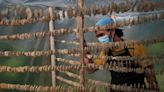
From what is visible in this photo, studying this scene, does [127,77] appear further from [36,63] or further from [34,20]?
[36,63]

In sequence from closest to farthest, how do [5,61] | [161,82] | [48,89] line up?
[48,89]
[5,61]
[161,82]

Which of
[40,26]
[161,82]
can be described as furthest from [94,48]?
[161,82]

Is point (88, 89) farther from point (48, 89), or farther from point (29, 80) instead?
point (29, 80)

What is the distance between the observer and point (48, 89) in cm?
306

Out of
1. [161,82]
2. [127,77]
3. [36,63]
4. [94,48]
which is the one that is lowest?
[161,82]

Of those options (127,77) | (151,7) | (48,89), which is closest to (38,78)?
(127,77)

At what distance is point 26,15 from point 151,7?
0.93 metres

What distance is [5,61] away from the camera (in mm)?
6320

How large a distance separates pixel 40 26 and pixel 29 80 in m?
0.90

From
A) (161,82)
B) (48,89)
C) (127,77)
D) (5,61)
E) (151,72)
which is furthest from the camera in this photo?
(161,82)

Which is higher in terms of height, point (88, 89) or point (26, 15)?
point (26, 15)

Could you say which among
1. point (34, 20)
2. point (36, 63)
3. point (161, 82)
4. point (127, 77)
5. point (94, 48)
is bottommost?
point (161, 82)

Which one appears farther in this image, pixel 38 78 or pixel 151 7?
pixel 38 78

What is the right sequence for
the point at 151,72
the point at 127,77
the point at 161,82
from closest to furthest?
the point at 151,72, the point at 127,77, the point at 161,82
